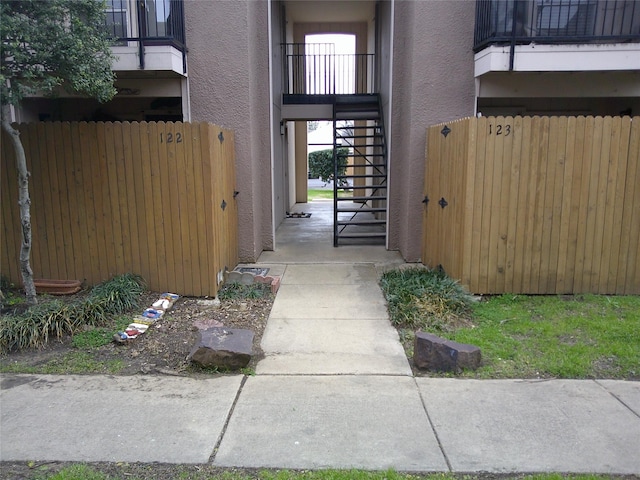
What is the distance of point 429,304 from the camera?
573 centimetres

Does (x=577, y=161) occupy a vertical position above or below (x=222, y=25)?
below

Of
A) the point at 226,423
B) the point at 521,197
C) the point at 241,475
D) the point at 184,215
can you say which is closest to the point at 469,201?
the point at 521,197

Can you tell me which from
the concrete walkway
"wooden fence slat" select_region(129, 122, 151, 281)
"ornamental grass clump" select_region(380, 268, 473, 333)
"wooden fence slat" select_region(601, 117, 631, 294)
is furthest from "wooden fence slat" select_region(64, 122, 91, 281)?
"wooden fence slat" select_region(601, 117, 631, 294)

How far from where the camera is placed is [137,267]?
6352 mm

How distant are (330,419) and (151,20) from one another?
22.1 feet

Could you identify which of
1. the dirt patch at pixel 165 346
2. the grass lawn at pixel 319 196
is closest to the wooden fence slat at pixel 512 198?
the dirt patch at pixel 165 346

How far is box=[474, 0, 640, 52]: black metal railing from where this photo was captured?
282 inches

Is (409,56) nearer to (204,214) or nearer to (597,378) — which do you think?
(204,214)

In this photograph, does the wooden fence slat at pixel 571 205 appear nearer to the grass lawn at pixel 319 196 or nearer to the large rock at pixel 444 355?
the large rock at pixel 444 355

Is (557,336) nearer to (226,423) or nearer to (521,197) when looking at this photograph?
(521,197)

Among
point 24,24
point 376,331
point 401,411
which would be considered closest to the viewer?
point 401,411

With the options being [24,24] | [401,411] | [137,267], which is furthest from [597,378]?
[24,24]

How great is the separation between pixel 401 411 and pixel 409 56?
6006 millimetres

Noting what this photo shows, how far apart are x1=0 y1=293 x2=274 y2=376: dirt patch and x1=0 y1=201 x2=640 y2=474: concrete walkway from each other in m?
0.21
